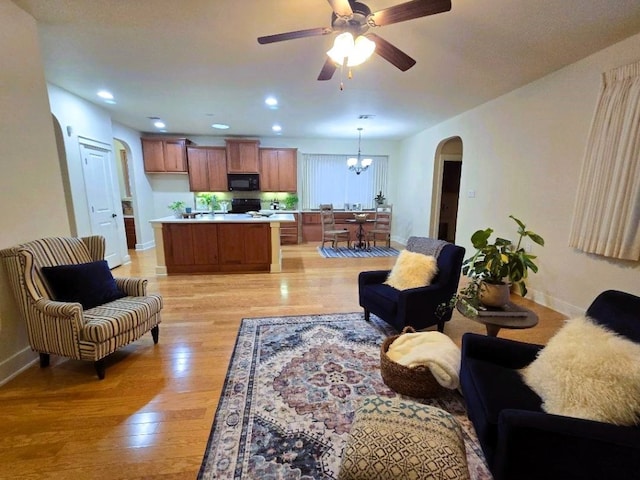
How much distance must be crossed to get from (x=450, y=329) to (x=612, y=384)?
1835 millimetres

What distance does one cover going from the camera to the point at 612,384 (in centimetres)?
102

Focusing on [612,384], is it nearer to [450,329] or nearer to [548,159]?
[450,329]

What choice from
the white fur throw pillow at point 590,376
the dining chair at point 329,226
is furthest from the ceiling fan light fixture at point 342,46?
the dining chair at point 329,226

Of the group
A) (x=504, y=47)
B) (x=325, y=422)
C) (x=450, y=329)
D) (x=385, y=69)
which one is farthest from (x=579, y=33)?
(x=325, y=422)

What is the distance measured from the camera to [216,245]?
4.56m

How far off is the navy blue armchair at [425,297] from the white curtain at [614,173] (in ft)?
4.72

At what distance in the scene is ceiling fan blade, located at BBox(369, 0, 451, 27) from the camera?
5.03ft

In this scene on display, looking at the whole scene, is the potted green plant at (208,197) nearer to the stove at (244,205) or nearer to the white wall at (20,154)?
the stove at (244,205)

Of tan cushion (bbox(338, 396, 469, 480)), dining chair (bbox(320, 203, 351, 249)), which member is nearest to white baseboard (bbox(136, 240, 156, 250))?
dining chair (bbox(320, 203, 351, 249))

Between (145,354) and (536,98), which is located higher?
(536,98)

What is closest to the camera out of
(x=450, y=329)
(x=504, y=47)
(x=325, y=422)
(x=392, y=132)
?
(x=325, y=422)

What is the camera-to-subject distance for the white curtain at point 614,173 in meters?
2.43

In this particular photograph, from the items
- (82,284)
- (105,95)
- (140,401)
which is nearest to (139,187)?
(105,95)

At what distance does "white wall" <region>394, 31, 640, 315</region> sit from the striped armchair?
4.21 meters
